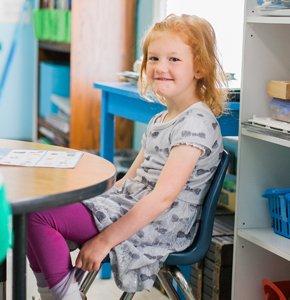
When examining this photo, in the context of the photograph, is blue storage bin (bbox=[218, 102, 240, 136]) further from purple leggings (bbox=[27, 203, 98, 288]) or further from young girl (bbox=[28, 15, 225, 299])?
purple leggings (bbox=[27, 203, 98, 288])

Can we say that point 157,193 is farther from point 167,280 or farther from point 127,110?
point 127,110

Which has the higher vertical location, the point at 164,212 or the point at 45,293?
the point at 164,212

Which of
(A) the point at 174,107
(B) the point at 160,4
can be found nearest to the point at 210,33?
(A) the point at 174,107

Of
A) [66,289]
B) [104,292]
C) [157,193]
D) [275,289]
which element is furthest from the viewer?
[104,292]

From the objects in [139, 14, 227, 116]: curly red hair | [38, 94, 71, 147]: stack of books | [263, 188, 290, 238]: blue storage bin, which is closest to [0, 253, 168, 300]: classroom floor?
[263, 188, 290, 238]: blue storage bin

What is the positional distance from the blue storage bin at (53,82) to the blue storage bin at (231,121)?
2229 millimetres

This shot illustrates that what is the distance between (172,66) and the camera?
6.40 ft

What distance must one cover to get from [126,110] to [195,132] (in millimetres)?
918

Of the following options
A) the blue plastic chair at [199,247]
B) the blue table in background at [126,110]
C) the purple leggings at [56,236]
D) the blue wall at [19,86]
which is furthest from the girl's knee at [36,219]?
the blue wall at [19,86]

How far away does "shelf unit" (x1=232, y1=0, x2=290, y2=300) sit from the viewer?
6.86 ft

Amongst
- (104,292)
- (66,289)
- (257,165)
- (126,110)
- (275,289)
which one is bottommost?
(104,292)

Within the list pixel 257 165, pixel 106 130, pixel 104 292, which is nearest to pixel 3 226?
pixel 257 165

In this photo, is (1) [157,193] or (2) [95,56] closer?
(1) [157,193]

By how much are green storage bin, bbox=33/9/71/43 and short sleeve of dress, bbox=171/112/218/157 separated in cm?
207
